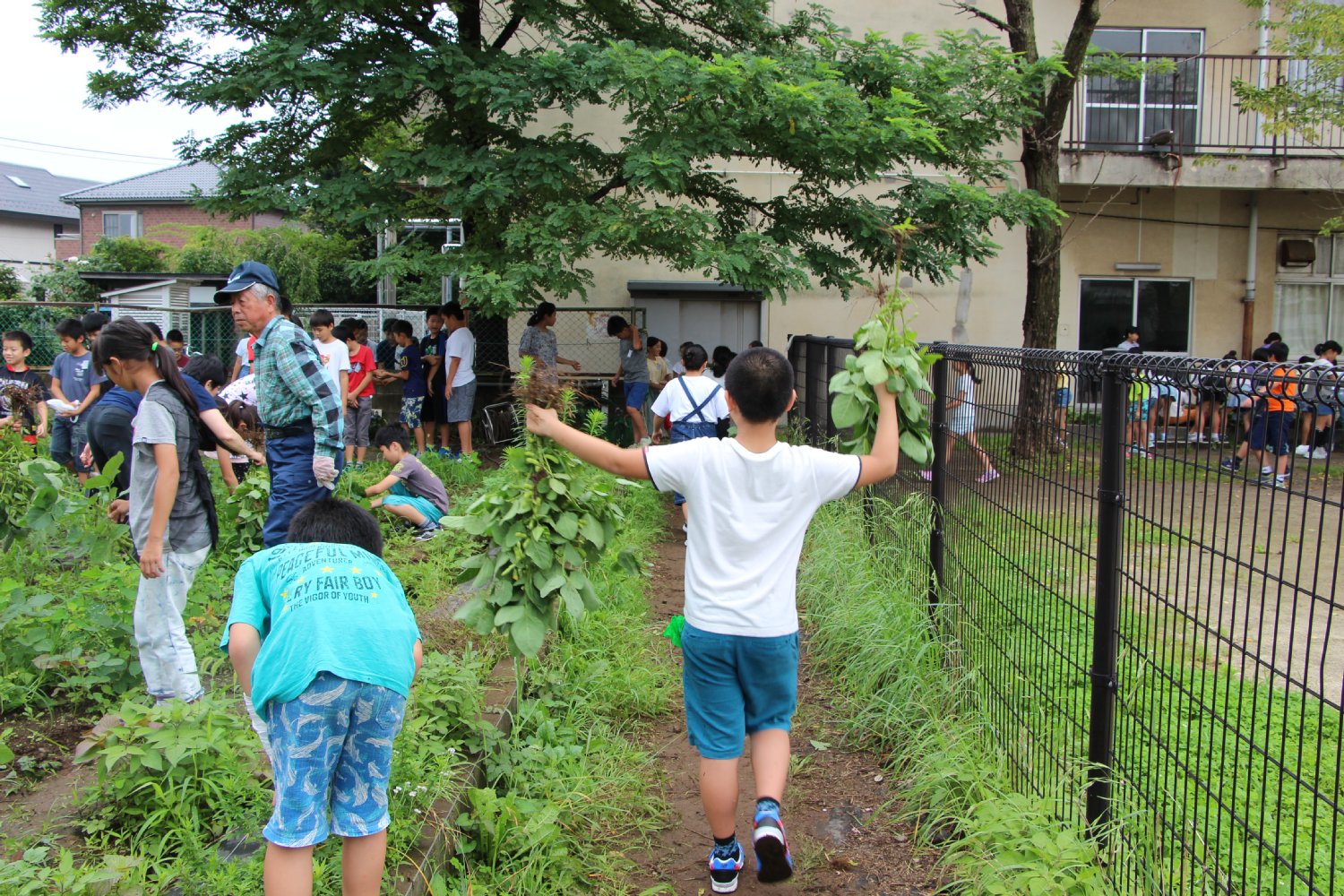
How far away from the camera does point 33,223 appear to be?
47.8 m

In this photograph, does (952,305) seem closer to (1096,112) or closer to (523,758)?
(1096,112)

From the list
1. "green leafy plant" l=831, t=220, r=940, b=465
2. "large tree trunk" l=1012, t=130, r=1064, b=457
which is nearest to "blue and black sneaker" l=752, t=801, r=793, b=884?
"green leafy plant" l=831, t=220, r=940, b=465

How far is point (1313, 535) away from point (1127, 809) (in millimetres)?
1233

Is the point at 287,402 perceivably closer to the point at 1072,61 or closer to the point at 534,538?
the point at 534,538

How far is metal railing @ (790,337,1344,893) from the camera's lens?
2.30 meters

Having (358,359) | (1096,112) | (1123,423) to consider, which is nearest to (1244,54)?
(1096,112)

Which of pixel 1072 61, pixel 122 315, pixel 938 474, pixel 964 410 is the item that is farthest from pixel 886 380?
pixel 122 315

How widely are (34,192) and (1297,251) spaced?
→ 54.2m

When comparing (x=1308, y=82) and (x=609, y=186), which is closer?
(x=609, y=186)

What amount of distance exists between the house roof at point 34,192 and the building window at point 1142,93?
46.9m

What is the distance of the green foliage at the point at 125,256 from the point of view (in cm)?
3431

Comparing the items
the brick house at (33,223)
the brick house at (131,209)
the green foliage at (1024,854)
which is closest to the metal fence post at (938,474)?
the green foliage at (1024,854)

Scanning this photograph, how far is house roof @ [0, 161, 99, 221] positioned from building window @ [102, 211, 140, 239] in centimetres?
482

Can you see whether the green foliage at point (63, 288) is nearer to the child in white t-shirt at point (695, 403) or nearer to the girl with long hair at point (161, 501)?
the child in white t-shirt at point (695, 403)
